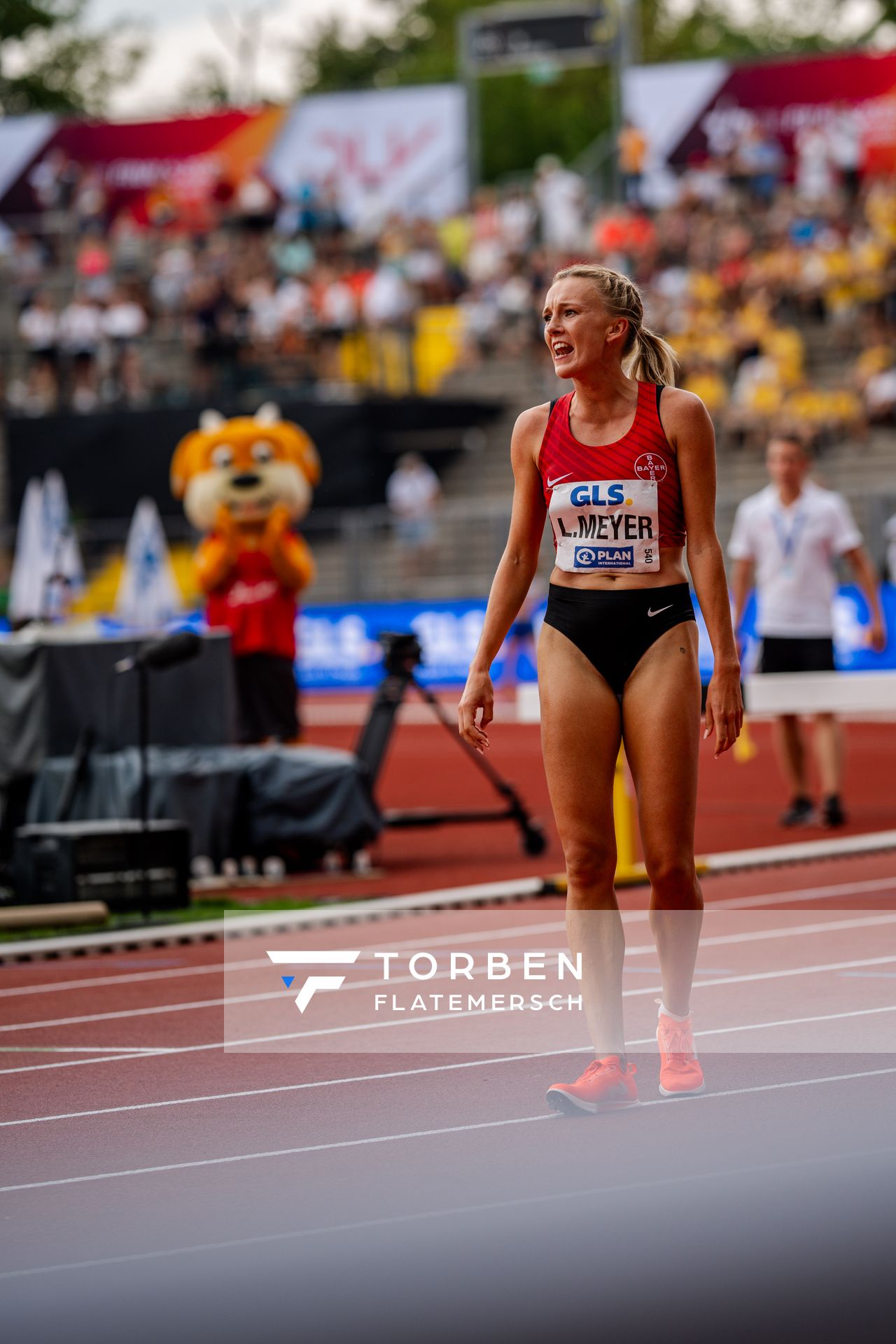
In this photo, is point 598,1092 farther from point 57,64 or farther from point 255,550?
point 57,64

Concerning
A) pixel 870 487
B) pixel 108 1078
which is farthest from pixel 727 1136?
pixel 870 487

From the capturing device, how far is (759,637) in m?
12.2

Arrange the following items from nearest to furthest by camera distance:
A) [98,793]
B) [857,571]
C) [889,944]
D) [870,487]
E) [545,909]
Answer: [889,944]
[545,909]
[98,793]
[857,571]
[870,487]

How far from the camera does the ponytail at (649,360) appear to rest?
5.55m

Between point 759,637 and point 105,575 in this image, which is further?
point 105,575

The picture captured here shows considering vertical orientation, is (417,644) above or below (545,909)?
above

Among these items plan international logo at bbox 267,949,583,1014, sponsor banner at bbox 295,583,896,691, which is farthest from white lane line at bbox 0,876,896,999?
sponsor banner at bbox 295,583,896,691

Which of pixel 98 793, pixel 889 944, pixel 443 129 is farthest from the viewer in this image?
pixel 443 129

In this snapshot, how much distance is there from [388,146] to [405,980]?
28.6 m

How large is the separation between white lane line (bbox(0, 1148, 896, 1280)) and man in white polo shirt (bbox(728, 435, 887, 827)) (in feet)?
23.1

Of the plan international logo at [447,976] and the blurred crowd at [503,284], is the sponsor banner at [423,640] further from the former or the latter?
the plan international logo at [447,976]

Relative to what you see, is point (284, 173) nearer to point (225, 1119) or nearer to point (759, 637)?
point (759, 637)

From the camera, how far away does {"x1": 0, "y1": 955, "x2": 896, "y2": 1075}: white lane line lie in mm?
6715

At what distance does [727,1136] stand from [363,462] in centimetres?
2325
